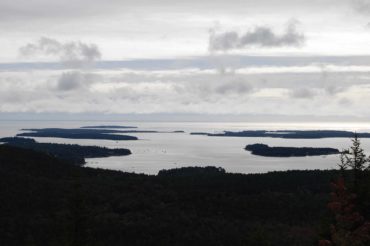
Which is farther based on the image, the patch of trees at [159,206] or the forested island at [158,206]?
the patch of trees at [159,206]

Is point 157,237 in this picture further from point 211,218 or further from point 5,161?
point 5,161

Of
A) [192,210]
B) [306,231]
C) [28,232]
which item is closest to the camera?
[28,232]

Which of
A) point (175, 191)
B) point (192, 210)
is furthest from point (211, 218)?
point (175, 191)

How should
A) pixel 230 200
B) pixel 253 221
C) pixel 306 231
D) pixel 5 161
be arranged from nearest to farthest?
pixel 306 231
pixel 253 221
pixel 230 200
pixel 5 161

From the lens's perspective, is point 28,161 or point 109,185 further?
point 28,161

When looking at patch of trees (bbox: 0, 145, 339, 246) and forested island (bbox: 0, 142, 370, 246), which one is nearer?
forested island (bbox: 0, 142, 370, 246)

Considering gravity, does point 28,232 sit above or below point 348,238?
below
